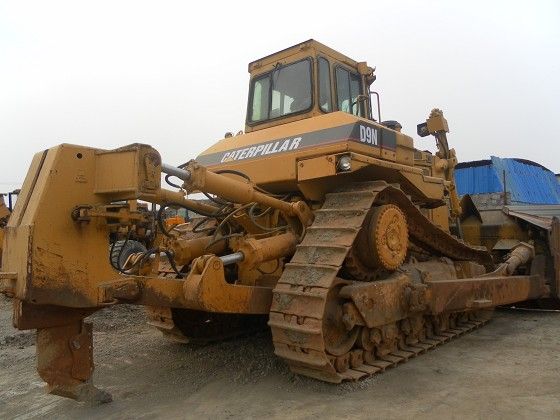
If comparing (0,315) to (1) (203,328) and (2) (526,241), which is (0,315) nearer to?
(1) (203,328)

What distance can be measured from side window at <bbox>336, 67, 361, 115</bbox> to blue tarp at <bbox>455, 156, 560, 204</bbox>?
26.6ft

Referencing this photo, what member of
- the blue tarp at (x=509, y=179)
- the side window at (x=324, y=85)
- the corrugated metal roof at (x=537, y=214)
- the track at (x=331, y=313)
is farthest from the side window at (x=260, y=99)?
the blue tarp at (x=509, y=179)

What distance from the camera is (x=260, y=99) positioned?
664 cm

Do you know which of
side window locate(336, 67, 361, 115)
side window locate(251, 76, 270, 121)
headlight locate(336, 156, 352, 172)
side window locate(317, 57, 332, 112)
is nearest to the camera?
headlight locate(336, 156, 352, 172)

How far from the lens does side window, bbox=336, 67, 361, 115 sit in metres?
6.20

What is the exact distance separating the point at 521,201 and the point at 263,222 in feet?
37.2

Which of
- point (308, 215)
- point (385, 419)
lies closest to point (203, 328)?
point (308, 215)

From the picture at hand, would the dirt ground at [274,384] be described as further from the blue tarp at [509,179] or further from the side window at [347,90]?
the blue tarp at [509,179]

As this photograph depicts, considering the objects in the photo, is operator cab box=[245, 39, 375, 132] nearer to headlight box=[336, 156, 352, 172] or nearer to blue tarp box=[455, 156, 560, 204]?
headlight box=[336, 156, 352, 172]

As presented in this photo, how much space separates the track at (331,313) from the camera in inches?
158

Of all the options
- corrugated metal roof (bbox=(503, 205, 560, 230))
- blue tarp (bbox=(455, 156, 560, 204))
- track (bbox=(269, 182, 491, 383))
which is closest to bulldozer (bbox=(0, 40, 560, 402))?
track (bbox=(269, 182, 491, 383))

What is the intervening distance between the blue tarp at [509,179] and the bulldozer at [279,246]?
6503 mm

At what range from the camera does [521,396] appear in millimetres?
3932

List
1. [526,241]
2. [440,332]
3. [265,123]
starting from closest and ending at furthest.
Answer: [440,332], [265,123], [526,241]
